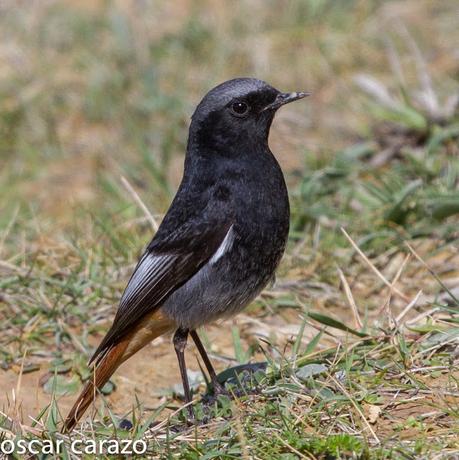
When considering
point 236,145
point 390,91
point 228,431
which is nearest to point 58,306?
point 236,145

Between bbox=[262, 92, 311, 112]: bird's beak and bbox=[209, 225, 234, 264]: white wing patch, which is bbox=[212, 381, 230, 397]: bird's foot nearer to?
bbox=[209, 225, 234, 264]: white wing patch

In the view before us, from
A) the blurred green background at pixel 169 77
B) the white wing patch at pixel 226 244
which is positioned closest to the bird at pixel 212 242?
the white wing patch at pixel 226 244

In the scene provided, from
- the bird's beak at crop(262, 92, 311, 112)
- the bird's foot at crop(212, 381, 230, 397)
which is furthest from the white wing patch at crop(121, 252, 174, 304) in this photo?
the bird's beak at crop(262, 92, 311, 112)

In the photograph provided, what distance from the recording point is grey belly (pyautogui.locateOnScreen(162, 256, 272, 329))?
4809 millimetres

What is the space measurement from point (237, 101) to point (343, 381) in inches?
63.4

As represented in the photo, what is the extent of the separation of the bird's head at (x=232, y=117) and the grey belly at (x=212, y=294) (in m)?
0.68

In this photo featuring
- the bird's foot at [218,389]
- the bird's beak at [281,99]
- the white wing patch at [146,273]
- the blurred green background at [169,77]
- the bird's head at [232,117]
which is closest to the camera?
the bird's foot at [218,389]

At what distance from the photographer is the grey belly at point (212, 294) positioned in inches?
189

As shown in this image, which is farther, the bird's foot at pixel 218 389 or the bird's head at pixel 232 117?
the bird's head at pixel 232 117

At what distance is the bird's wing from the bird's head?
495mm

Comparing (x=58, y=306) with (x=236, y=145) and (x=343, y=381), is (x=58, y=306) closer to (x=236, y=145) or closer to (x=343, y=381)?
(x=236, y=145)

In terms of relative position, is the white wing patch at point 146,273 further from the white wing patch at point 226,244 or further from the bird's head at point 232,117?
the bird's head at point 232,117

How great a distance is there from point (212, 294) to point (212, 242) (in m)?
0.26

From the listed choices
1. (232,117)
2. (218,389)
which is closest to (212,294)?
(218,389)
